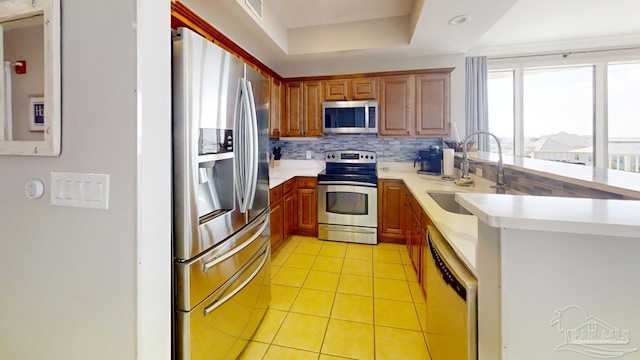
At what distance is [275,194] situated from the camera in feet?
10.2

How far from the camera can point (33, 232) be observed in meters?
1.03

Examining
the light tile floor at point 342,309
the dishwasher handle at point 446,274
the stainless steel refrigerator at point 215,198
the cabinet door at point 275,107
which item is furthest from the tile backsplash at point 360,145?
the dishwasher handle at point 446,274

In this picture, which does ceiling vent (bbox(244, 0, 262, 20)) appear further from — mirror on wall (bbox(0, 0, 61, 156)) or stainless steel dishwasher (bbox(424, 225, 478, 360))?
stainless steel dishwasher (bbox(424, 225, 478, 360))

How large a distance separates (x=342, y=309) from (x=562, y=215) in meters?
1.80

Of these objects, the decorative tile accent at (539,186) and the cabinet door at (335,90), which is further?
the cabinet door at (335,90)

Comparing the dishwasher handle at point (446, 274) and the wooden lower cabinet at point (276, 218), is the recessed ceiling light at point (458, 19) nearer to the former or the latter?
the dishwasher handle at point (446, 274)

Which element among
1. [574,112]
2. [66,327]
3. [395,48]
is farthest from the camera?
[574,112]

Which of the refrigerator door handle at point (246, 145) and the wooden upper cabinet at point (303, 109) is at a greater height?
the wooden upper cabinet at point (303, 109)

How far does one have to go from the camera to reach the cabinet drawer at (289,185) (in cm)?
341

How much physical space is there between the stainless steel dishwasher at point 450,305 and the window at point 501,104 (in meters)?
3.56

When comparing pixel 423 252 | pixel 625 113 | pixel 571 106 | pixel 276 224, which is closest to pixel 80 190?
pixel 423 252

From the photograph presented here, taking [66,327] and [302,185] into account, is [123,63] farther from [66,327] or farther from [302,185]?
[302,185]

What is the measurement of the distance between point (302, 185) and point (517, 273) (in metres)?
3.13

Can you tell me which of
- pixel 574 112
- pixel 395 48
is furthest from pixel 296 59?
pixel 574 112
